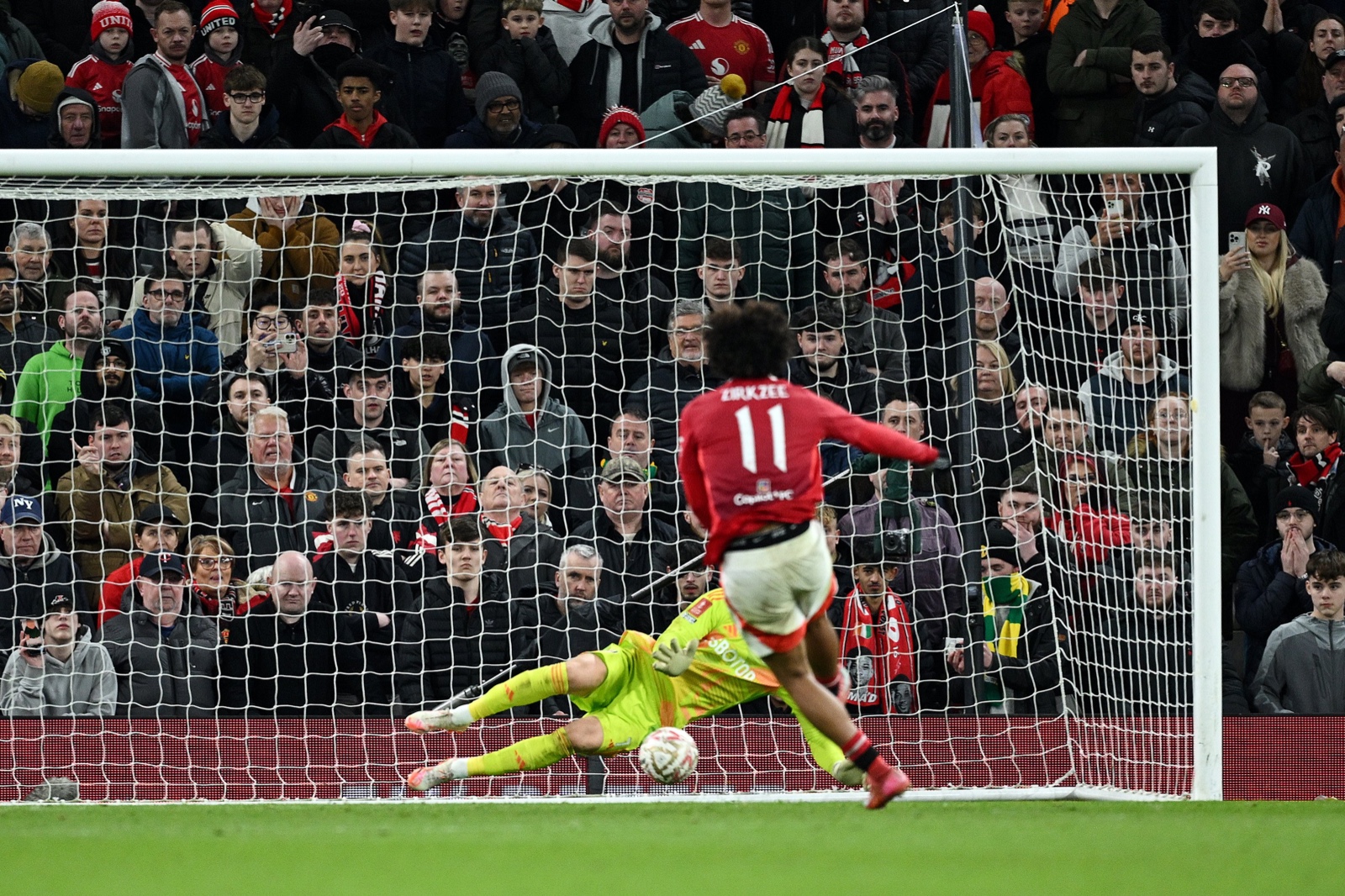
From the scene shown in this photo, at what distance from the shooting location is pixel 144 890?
18.1 ft

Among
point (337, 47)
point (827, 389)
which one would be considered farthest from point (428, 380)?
point (337, 47)

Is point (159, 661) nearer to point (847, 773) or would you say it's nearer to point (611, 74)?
point (847, 773)

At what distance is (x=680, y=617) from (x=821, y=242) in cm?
350

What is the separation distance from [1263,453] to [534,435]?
4354 mm

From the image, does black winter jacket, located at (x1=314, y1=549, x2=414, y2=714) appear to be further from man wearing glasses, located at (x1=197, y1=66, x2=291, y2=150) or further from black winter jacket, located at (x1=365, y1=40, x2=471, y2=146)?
black winter jacket, located at (x1=365, y1=40, x2=471, y2=146)

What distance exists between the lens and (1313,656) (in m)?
8.99

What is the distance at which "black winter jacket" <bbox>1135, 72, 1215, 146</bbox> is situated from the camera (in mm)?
11016

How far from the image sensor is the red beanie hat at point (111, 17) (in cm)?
1098

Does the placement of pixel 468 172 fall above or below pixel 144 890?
above

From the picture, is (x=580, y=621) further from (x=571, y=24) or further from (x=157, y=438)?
(x=571, y=24)

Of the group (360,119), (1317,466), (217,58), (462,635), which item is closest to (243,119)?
(360,119)

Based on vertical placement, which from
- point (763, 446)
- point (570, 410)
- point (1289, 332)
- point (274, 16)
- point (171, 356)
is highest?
point (274, 16)

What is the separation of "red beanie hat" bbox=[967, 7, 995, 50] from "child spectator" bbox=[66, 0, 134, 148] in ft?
18.3

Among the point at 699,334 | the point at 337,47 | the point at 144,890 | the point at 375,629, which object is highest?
the point at 337,47
